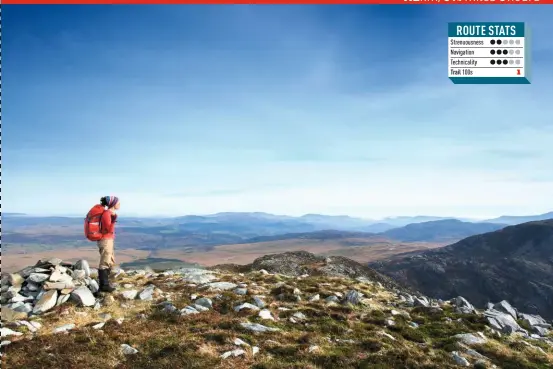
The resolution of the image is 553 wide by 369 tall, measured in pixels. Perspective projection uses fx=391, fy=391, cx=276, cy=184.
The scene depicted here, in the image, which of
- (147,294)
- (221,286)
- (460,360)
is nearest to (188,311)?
(147,294)

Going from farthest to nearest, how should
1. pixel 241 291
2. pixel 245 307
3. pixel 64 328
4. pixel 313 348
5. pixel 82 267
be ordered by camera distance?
pixel 241 291, pixel 82 267, pixel 245 307, pixel 64 328, pixel 313 348

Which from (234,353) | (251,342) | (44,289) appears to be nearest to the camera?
(234,353)

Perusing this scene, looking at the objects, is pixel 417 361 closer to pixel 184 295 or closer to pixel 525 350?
pixel 525 350

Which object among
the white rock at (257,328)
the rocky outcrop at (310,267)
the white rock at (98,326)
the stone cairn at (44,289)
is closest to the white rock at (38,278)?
the stone cairn at (44,289)

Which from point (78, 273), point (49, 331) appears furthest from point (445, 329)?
point (78, 273)

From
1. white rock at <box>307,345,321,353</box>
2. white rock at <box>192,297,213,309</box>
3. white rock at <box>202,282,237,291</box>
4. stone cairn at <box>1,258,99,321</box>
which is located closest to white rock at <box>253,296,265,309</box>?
white rock at <box>192,297,213,309</box>

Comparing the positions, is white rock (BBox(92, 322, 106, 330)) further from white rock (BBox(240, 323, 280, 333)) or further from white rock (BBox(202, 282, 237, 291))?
white rock (BBox(202, 282, 237, 291))

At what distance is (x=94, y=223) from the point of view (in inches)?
760

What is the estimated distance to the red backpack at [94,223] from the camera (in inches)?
760

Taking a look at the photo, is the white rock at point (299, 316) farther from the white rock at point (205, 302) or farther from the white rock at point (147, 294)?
the white rock at point (147, 294)

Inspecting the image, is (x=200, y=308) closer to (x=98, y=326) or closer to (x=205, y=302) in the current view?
(x=205, y=302)

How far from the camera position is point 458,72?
2180cm

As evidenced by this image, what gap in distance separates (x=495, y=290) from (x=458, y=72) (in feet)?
607

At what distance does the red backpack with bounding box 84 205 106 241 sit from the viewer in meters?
19.3
